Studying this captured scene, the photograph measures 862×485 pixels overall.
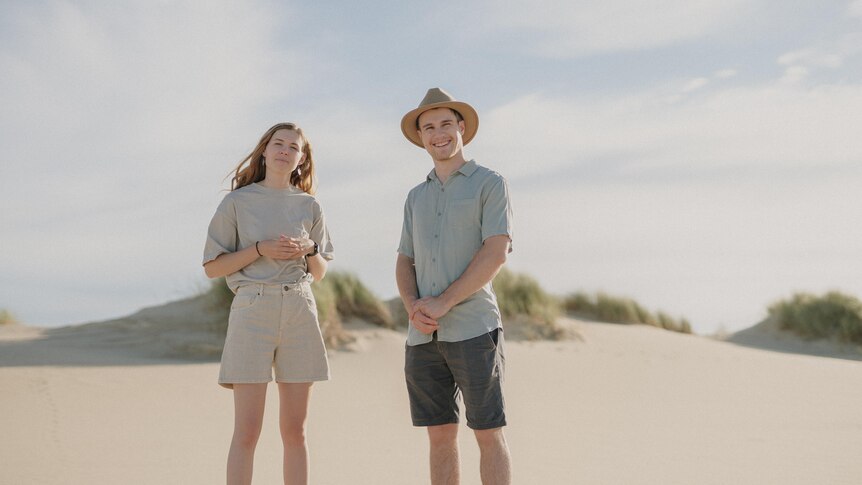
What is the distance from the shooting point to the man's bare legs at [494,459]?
3023mm

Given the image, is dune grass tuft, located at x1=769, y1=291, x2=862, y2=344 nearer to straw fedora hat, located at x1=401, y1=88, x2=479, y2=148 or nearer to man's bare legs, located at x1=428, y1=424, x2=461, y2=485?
straw fedora hat, located at x1=401, y1=88, x2=479, y2=148

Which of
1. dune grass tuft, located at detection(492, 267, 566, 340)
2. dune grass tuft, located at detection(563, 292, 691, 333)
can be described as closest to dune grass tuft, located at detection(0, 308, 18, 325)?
dune grass tuft, located at detection(492, 267, 566, 340)

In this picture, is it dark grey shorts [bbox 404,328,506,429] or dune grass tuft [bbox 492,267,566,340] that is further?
dune grass tuft [bbox 492,267,566,340]

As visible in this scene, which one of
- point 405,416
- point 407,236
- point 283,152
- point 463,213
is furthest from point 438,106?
point 405,416

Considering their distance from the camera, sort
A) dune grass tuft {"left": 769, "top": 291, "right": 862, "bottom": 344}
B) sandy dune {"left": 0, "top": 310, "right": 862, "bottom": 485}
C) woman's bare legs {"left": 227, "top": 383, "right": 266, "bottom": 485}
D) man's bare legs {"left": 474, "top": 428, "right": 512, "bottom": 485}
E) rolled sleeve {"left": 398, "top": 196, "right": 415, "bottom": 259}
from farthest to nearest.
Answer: dune grass tuft {"left": 769, "top": 291, "right": 862, "bottom": 344}, sandy dune {"left": 0, "top": 310, "right": 862, "bottom": 485}, rolled sleeve {"left": 398, "top": 196, "right": 415, "bottom": 259}, woman's bare legs {"left": 227, "top": 383, "right": 266, "bottom": 485}, man's bare legs {"left": 474, "top": 428, "right": 512, "bottom": 485}

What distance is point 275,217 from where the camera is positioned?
131 inches

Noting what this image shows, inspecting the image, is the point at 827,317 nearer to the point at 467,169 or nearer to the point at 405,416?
the point at 405,416

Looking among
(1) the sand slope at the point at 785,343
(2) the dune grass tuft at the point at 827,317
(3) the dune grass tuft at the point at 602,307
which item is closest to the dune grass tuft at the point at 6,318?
(3) the dune grass tuft at the point at 602,307

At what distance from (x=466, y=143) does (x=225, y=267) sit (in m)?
1.13

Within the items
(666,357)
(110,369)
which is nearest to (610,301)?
(666,357)

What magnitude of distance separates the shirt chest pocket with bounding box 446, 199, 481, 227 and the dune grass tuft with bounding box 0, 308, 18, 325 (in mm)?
9297

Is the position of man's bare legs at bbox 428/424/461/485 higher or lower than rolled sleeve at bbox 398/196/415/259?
lower

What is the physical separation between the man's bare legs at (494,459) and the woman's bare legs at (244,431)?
87cm

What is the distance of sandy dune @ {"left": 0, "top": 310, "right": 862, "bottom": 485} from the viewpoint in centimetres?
481
